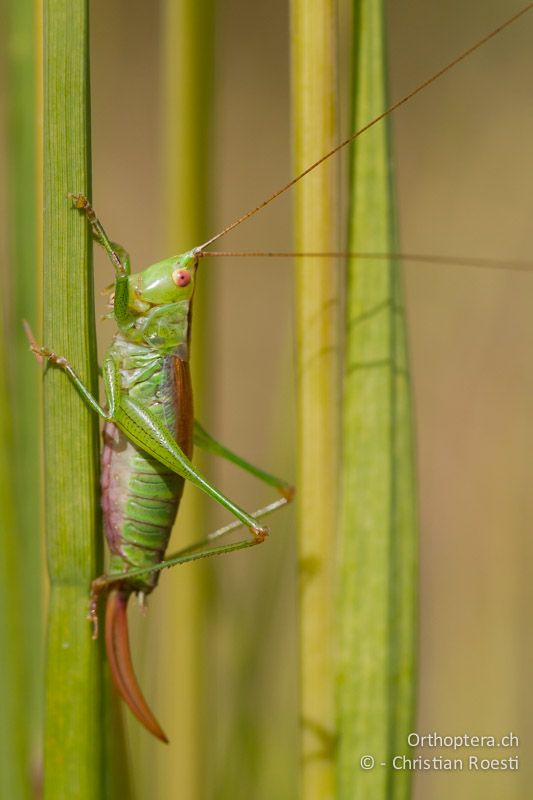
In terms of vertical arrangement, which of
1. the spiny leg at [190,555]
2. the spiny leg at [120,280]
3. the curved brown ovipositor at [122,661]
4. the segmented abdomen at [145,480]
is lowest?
the curved brown ovipositor at [122,661]

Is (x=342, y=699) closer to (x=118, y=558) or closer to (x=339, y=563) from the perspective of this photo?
(x=339, y=563)

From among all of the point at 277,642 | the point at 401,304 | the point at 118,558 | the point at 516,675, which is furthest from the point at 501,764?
the point at 401,304

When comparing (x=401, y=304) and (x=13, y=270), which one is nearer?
(x=401, y=304)

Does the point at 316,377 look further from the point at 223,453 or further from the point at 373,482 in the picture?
the point at 223,453

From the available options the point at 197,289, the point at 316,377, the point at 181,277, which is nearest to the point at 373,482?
the point at 316,377

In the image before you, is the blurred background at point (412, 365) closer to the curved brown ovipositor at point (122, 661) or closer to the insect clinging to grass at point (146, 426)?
the insect clinging to grass at point (146, 426)

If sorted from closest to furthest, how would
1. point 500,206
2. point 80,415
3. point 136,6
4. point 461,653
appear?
point 80,415 < point 461,653 < point 500,206 < point 136,6

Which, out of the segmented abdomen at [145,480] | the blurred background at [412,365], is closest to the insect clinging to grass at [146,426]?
the segmented abdomen at [145,480]

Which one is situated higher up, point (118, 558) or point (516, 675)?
point (118, 558)
